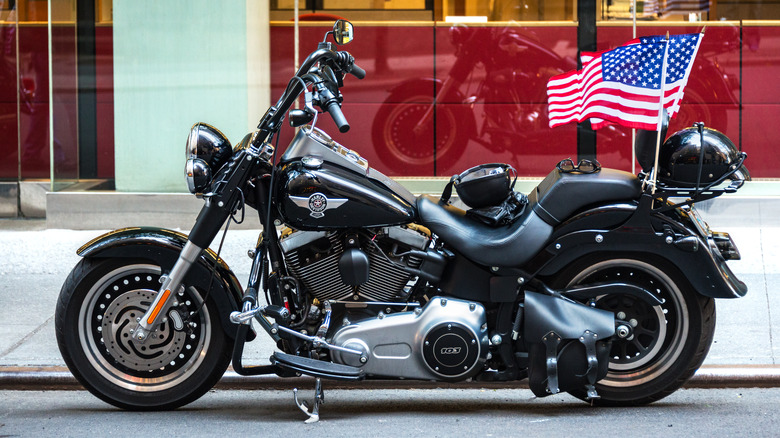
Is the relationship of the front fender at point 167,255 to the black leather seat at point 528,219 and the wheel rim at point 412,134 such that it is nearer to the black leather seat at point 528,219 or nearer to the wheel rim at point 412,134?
the black leather seat at point 528,219

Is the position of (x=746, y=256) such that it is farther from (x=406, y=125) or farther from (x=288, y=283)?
(x=288, y=283)

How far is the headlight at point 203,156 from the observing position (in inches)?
187

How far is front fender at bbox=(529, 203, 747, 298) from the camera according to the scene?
486cm

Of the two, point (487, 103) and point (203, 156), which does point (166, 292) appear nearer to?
point (203, 156)

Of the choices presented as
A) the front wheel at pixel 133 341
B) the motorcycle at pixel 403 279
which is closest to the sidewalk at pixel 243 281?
the front wheel at pixel 133 341

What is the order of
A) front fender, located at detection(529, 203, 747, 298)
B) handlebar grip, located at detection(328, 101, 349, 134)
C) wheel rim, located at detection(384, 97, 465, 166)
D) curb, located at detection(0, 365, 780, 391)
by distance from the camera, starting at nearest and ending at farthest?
handlebar grip, located at detection(328, 101, 349, 134) < front fender, located at detection(529, 203, 747, 298) < curb, located at detection(0, 365, 780, 391) < wheel rim, located at detection(384, 97, 465, 166)

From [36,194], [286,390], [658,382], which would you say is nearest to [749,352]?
[658,382]

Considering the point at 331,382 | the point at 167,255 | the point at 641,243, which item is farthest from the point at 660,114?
the point at 167,255

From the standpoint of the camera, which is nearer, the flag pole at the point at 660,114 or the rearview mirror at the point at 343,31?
the rearview mirror at the point at 343,31

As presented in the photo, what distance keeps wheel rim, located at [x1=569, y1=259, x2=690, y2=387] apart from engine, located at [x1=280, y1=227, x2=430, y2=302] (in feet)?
2.83

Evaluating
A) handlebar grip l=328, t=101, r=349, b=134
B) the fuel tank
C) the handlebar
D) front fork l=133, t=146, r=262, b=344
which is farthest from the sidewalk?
handlebar grip l=328, t=101, r=349, b=134

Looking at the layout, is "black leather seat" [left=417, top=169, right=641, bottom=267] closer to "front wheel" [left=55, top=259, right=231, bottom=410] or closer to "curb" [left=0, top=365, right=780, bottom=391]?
"curb" [left=0, top=365, right=780, bottom=391]

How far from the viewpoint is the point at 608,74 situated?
501 cm

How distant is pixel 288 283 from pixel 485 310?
99cm
